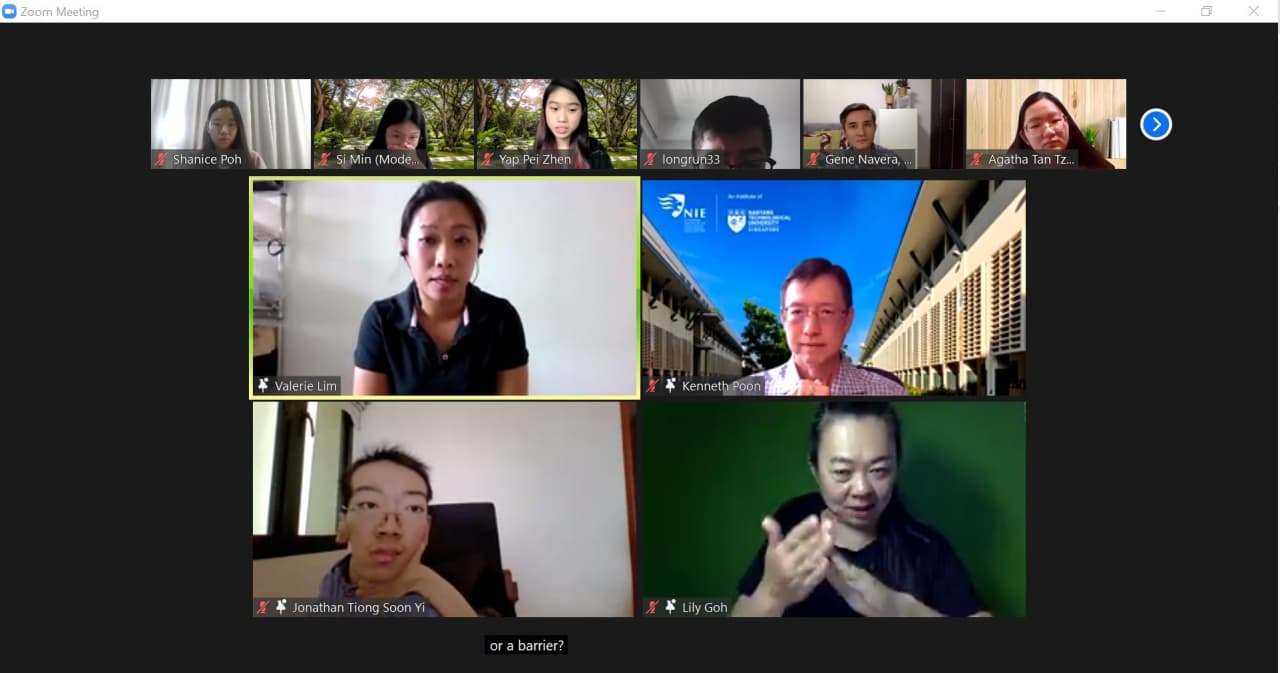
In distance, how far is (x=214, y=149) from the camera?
2.91m

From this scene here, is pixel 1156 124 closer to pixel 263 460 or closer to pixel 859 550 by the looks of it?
pixel 859 550

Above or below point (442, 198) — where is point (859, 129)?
above

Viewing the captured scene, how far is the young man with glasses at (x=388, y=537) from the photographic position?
295cm

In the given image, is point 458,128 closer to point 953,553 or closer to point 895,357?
point 895,357

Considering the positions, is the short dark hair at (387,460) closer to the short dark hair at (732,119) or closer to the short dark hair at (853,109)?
the short dark hair at (732,119)

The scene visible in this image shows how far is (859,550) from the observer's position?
2.92 m

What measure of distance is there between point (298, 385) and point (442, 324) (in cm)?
47

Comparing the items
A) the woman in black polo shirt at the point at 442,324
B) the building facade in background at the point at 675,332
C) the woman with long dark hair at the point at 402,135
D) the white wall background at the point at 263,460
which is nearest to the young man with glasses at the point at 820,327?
the building facade in background at the point at 675,332

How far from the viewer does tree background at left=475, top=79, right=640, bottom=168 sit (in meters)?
2.87

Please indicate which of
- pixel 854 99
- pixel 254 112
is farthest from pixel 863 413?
pixel 254 112

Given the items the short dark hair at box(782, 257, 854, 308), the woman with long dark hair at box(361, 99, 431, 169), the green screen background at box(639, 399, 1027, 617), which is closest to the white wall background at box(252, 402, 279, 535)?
the woman with long dark hair at box(361, 99, 431, 169)

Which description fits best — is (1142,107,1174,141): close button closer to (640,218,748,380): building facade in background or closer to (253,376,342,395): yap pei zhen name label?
(640,218,748,380): building facade in background

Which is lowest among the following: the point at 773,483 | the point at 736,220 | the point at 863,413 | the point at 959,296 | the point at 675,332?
the point at 773,483
